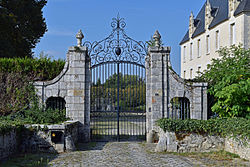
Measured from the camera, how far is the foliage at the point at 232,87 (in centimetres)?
834

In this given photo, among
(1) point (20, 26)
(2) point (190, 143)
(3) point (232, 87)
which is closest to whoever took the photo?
(2) point (190, 143)

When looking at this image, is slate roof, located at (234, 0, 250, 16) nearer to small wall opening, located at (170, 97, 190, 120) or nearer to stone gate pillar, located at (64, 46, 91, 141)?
small wall opening, located at (170, 97, 190, 120)

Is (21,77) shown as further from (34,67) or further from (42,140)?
(42,140)

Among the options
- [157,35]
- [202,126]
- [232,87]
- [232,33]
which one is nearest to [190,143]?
[202,126]

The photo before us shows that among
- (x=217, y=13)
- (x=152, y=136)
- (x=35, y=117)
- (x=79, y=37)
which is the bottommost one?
(x=152, y=136)

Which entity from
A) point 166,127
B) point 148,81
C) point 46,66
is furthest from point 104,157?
point 46,66

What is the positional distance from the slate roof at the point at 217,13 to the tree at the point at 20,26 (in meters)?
12.9

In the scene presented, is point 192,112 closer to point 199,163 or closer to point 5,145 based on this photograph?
point 199,163

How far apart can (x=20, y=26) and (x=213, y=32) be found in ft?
47.4

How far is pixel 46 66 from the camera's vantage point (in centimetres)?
1030

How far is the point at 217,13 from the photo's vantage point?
79.2 feet

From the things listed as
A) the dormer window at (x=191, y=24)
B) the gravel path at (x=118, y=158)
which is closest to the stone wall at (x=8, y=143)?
the gravel path at (x=118, y=158)

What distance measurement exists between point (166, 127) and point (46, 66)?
4890 millimetres

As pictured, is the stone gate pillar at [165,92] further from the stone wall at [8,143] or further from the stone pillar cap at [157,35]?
the stone wall at [8,143]
